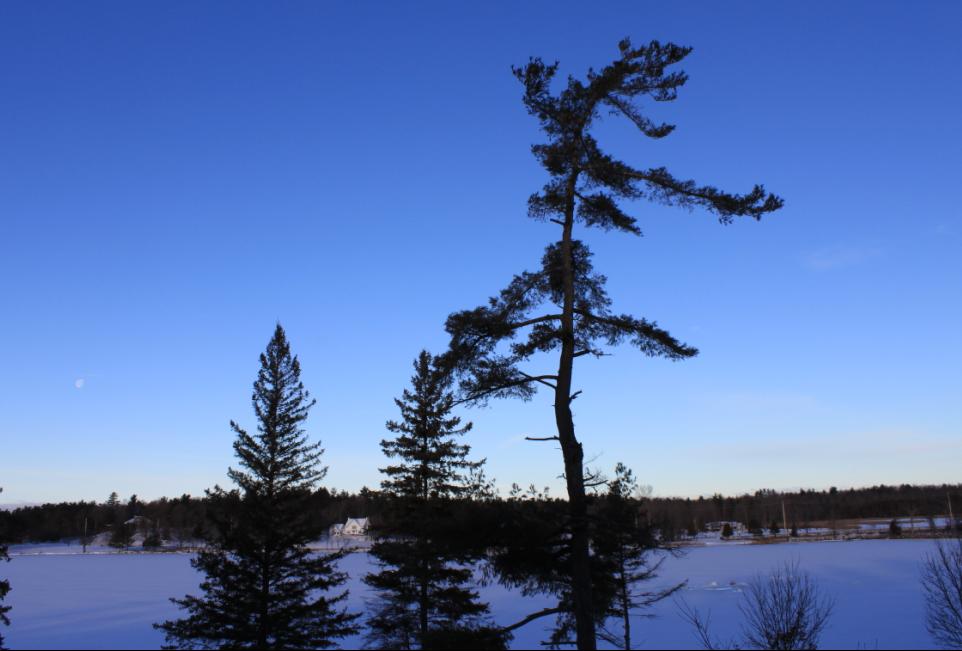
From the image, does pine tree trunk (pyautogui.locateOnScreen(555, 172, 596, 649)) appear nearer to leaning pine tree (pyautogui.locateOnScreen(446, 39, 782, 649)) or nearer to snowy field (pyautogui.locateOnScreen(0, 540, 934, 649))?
leaning pine tree (pyautogui.locateOnScreen(446, 39, 782, 649))

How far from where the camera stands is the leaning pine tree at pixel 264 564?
22.3m

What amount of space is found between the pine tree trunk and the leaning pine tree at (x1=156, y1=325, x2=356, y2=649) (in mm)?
16071

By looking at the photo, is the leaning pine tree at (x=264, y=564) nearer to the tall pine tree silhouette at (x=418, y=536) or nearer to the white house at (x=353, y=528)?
the tall pine tree silhouette at (x=418, y=536)

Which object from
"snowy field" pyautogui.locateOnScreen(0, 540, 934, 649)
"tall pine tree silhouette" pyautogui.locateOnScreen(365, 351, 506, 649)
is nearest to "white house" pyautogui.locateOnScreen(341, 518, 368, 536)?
"snowy field" pyautogui.locateOnScreen(0, 540, 934, 649)

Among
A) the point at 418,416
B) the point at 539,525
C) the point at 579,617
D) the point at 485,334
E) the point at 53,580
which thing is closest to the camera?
the point at 539,525

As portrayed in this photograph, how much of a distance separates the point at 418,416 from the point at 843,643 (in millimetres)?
20472

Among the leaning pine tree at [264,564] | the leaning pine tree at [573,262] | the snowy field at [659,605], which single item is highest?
the leaning pine tree at [573,262]

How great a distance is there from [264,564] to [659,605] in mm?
32729

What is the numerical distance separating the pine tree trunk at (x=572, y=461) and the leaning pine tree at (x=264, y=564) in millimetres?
16071

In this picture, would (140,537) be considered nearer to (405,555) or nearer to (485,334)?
(405,555)

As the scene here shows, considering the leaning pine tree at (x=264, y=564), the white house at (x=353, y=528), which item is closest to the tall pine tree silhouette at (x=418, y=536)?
the leaning pine tree at (x=264, y=564)

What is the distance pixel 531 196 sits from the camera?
11414 millimetres

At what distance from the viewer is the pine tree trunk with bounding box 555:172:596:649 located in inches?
352

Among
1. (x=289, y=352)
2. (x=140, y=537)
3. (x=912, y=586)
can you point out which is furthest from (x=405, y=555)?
(x=140, y=537)
